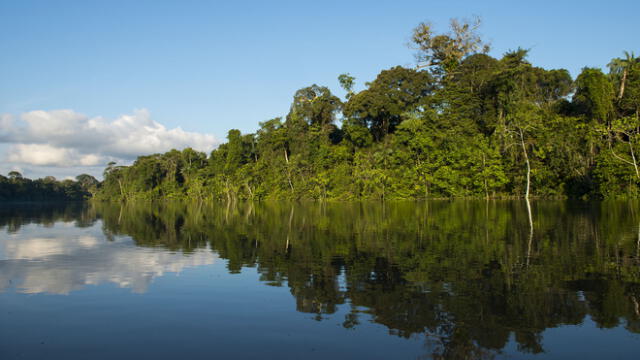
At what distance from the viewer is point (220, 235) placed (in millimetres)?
23609

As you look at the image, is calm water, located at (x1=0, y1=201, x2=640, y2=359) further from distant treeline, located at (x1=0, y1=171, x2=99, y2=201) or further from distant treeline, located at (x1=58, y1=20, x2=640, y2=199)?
distant treeline, located at (x1=0, y1=171, x2=99, y2=201)

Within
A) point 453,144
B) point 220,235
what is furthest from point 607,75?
point 220,235

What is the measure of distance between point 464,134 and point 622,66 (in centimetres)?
2168

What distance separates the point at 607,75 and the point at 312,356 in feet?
218

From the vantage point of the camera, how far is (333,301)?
9.40m

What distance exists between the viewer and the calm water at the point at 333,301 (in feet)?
22.3

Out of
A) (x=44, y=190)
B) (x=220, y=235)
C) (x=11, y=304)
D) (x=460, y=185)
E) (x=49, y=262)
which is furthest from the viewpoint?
(x=44, y=190)

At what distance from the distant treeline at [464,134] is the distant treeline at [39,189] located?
102 m

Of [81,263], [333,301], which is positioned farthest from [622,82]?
[81,263]

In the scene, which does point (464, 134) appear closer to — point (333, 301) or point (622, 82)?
point (622, 82)

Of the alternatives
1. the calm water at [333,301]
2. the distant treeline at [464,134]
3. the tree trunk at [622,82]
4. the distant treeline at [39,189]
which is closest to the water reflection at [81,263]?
the calm water at [333,301]

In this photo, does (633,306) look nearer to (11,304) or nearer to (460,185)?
(11,304)

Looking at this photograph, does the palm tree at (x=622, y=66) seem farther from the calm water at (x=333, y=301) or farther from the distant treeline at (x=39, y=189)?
the distant treeline at (x=39, y=189)

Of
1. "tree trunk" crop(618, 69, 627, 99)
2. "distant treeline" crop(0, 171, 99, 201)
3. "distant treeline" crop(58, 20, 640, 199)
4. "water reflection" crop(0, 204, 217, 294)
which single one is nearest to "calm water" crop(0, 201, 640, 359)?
"water reflection" crop(0, 204, 217, 294)
